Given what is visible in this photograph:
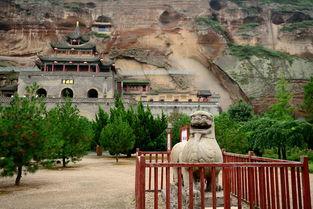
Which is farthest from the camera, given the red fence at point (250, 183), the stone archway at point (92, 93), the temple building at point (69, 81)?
the stone archway at point (92, 93)

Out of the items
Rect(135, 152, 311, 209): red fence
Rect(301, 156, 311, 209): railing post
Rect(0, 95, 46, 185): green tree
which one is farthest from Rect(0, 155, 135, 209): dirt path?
Rect(301, 156, 311, 209): railing post

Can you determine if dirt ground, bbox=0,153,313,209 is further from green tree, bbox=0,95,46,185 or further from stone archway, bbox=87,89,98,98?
stone archway, bbox=87,89,98,98

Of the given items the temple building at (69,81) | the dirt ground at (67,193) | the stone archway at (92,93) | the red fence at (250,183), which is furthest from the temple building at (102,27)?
the red fence at (250,183)

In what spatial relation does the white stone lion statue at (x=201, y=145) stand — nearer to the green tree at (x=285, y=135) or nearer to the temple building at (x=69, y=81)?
the green tree at (x=285, y=135)

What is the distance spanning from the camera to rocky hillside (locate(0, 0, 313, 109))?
160 feet

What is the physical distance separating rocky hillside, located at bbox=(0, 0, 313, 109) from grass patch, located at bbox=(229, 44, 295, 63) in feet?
0.44

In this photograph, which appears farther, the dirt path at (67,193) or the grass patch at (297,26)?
the grass patch at (297,26)

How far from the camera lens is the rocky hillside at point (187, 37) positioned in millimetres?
48750

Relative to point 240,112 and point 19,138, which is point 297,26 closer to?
point 240,112

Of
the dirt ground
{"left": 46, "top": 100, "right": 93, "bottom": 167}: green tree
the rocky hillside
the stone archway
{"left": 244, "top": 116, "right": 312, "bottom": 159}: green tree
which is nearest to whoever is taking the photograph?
the dirt ground

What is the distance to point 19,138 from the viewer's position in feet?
36.8

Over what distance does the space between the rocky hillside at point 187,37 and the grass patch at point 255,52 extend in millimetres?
133

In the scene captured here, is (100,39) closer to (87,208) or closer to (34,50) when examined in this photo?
(34,50)

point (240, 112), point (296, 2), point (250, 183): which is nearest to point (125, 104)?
point (240, 112)
